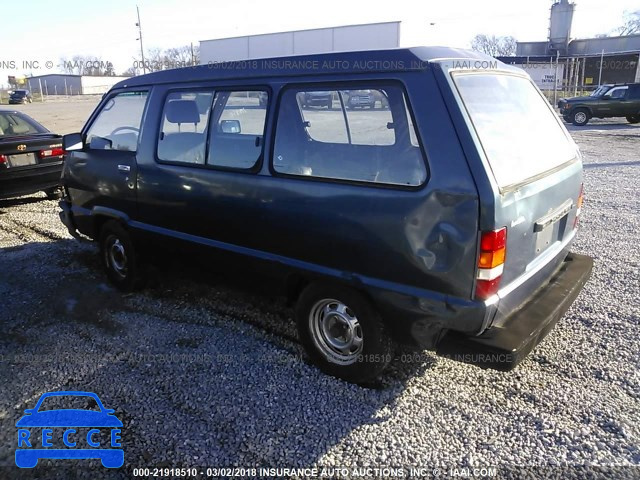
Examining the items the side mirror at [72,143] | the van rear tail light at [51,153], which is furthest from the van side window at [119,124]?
the van rear tail light at [51,153]

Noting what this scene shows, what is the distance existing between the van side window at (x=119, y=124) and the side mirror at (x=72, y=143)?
0.35ft

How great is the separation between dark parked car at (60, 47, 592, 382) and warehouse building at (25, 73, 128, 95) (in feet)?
240

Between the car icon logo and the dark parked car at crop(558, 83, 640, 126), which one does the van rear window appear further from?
the dark parked car at crop(558, 83, 640, 126)

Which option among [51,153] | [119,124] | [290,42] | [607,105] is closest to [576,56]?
[607,105]

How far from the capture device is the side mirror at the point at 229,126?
367 centimetres

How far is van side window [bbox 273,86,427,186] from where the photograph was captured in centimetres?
275

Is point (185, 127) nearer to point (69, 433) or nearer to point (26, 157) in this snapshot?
point (69, 433)

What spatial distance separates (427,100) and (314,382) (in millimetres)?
1898

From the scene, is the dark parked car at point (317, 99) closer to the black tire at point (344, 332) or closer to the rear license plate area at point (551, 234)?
the black tire at point (344, 332)

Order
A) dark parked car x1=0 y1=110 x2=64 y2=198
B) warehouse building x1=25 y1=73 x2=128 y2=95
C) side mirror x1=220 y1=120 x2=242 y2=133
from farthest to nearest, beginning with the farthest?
warehouse building x1=25 y1=73 x2=128 y2=95 → dark parked car x1=0 y1=110 x2=64 y2=198 → side mirror x1=220 y1=120 x2=242 y2=133

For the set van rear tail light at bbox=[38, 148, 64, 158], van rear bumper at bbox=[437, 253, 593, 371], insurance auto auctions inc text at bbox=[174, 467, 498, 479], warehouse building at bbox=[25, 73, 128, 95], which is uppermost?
warehouse building at bbox=[25, 73, 128, 95]

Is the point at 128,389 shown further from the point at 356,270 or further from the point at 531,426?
the point at 531,426

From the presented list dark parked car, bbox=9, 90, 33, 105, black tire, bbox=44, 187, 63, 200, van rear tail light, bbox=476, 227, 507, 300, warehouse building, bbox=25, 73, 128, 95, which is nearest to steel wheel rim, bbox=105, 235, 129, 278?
van rear tail light, bbox=476, 227, 507, 300

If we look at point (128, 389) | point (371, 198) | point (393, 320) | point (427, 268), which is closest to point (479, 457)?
point (393, 320)
